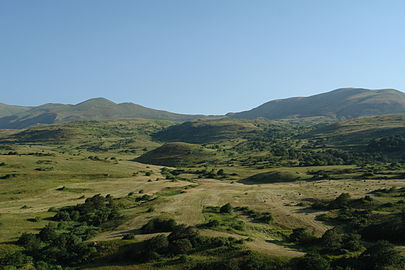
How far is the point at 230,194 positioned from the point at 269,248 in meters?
41.6

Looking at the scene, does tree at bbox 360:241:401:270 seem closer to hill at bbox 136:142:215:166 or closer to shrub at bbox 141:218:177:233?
shrub at bbox 141:218:177:233

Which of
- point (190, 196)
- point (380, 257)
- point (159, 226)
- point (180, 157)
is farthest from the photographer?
point (180, 157)

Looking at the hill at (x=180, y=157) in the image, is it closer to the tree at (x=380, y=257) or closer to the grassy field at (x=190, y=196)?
the grassy field at (x=190, y=196)

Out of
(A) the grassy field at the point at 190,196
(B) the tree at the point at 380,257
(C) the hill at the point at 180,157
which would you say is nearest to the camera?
(B) the tree at the point at 380,257

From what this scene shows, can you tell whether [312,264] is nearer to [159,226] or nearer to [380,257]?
[380,257]

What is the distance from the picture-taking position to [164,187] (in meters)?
90.6

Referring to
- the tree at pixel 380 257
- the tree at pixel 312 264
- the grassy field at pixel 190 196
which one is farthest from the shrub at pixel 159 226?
the tree at pixel 380 257

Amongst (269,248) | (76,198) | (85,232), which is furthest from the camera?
(76,198)

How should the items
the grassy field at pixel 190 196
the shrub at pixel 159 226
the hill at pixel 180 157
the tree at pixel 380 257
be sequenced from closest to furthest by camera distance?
the tree at pixel 380 257
the grassy field at pixel 190 196
the shrub at pixel 159 226
the hill at pixel 180 157

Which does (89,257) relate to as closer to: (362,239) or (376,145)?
(362,239)

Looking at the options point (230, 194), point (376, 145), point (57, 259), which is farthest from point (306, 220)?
point (376, 145)

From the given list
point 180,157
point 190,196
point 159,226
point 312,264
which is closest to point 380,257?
point 312,264

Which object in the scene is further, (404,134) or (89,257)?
(404,134)

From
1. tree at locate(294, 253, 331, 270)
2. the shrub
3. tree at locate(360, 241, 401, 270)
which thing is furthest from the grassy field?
tree at locate(360, 241, 401, 270)
